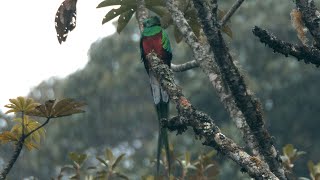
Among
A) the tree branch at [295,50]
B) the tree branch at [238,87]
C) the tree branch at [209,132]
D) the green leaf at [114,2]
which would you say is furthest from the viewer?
the green leaf at [114,2]

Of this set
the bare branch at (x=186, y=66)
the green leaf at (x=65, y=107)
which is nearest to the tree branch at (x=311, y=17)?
the green leaf at (x=65, y=107)

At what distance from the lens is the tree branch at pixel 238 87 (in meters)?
3.25

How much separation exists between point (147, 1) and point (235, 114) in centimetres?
142

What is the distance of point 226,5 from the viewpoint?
20.6 m

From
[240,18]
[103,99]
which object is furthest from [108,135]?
[240,18]

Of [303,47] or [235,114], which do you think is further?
[235,114]

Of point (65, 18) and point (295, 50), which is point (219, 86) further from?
point (65, 18)

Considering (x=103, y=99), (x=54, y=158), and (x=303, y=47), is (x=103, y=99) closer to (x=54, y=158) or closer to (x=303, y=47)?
(x=54, y=158)

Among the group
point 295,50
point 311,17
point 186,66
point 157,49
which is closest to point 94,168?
point 186,66

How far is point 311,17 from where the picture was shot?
3.13 m

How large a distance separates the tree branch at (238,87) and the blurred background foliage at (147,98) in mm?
14857

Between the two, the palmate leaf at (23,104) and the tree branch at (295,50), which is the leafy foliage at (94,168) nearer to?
the palmate leaf at (23,104)

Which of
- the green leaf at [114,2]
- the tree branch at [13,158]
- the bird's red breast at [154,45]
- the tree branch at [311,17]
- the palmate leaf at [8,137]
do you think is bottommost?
the tree branch at [13,158]

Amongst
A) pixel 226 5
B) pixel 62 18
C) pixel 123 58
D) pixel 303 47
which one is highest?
pixel 226 5
